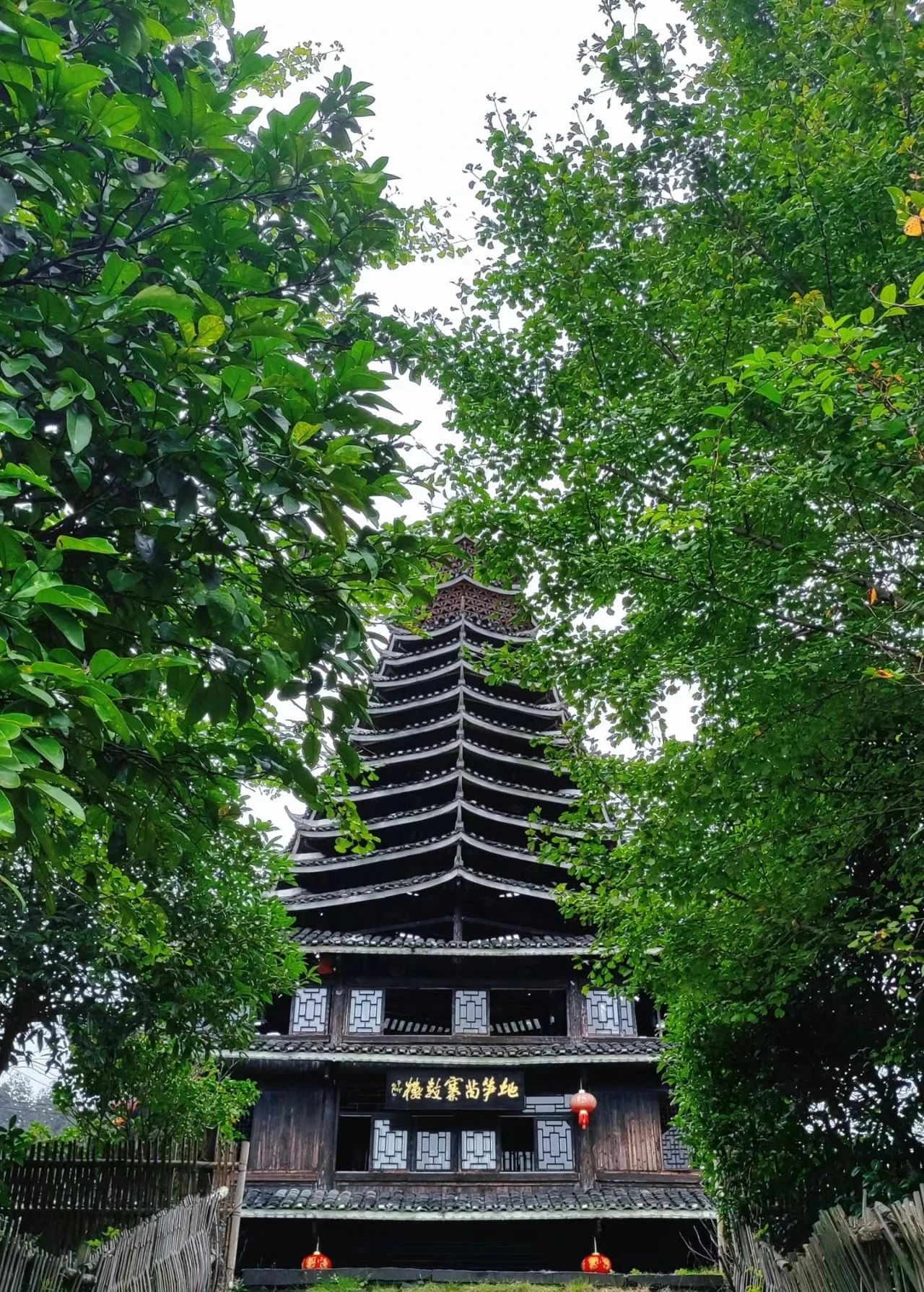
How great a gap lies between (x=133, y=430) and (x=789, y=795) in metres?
4.07

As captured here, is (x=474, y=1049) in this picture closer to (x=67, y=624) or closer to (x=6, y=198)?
(x=67, y=624)

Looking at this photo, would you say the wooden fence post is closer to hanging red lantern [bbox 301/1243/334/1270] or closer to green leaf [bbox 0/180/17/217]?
hanging red lantern [bbox 301/1243/334/1270]

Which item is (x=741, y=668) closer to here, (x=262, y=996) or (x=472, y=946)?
(x=262, y=996)

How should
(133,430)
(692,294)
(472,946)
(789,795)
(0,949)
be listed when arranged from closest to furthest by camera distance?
(133,430)
(789,795)
(692,294)
(0,949)
(472,946)

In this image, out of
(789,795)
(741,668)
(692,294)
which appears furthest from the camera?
(692,294)

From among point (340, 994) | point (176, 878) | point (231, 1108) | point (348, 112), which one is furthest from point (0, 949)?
point (340, 994)

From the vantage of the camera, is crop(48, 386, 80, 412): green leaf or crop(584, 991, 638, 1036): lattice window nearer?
crop(48, 386, 80, 412): green leaf

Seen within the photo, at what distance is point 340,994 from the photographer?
1659 cm

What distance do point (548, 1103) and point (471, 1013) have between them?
1.93 metres

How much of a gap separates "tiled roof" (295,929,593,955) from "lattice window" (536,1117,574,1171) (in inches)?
110

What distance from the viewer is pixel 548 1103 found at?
15.9 meters

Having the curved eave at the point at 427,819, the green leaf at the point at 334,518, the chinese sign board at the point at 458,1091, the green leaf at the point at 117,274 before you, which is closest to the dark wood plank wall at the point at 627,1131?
the chinese sign board at the point at 458,1091

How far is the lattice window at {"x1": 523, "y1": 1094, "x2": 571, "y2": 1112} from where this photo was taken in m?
15.8

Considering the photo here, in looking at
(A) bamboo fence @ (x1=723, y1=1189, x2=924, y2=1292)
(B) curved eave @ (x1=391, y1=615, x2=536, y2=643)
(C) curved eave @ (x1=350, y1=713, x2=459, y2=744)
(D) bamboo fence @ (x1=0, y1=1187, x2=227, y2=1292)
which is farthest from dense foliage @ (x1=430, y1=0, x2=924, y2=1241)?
(B) curved eave @ (x1=391, y1=615, x2=536, y2=643)
